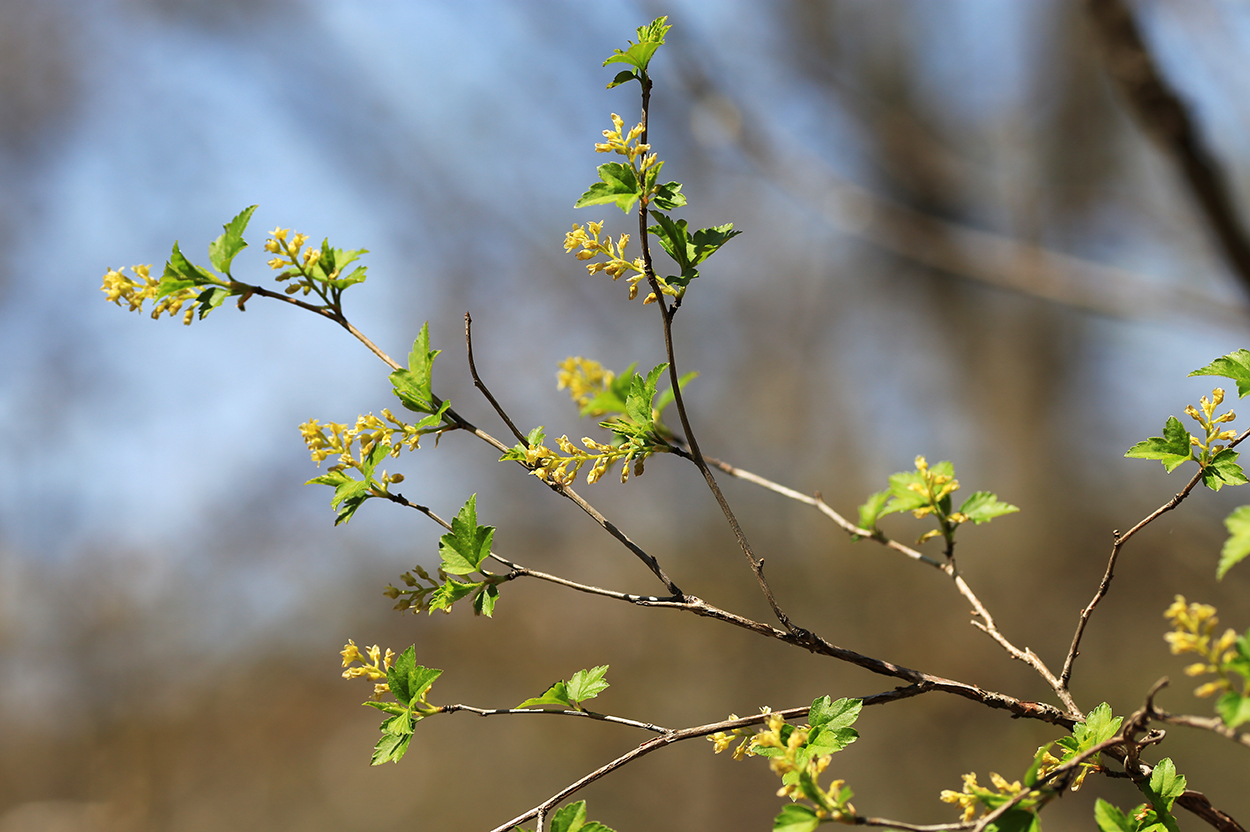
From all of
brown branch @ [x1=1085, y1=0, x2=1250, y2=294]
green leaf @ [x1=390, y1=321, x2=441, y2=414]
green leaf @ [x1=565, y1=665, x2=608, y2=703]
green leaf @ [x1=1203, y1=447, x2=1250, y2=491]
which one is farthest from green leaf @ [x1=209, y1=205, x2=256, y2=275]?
brown branch @ [x1=1085, y1=0, x2=1250, y2=294]

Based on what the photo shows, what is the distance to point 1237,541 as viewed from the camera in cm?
27

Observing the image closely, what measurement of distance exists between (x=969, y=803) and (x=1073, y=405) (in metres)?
4.57

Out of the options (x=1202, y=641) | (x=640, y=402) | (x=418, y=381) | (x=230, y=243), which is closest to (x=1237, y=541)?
(x=1202, y=641)

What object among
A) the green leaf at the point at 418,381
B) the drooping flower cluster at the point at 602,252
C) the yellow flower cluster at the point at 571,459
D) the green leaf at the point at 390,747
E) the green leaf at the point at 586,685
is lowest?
the green leaf at the point at 390,747

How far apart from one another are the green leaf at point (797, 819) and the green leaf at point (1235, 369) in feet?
1.02

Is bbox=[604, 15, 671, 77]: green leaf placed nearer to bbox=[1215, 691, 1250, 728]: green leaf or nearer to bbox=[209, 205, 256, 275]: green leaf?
bbox=[209, 205, 256, 275]: green leaf

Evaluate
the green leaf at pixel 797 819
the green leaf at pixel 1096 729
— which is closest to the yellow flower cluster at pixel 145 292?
the green leaf at pixel 797 819

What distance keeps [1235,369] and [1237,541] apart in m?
0.18

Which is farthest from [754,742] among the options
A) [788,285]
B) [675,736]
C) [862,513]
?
[788,285]

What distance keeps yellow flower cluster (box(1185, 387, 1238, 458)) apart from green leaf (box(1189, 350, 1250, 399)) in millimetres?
11

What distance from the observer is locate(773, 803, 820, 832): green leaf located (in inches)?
12.2

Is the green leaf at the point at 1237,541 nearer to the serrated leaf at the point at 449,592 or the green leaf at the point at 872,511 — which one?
the green leaf at the point at 872,511

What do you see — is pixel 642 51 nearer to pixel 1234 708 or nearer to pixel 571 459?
pixel 571 459

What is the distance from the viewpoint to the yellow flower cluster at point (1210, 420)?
15.4 inches
